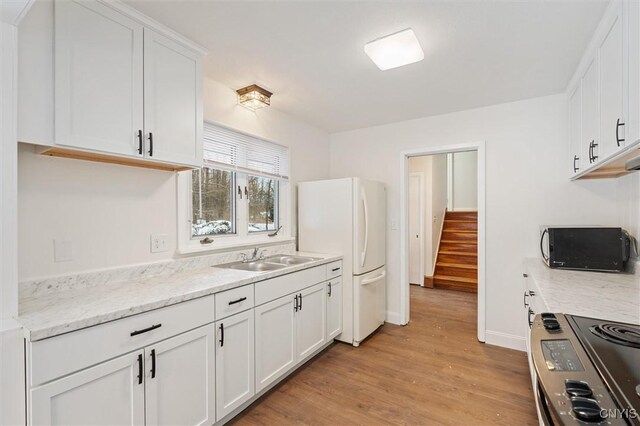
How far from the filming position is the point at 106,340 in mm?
1276

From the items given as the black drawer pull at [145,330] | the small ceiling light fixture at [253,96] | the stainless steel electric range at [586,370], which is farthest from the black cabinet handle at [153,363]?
the small ceiling light fixture at [253,96]

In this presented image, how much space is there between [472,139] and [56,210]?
3464mm

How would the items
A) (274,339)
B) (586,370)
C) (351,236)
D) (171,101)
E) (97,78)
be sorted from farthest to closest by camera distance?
(351,236) → (274,339) → (171,101) → (97,78) → (586,370)

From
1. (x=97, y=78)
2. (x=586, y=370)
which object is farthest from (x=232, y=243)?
(x=586, y=370)

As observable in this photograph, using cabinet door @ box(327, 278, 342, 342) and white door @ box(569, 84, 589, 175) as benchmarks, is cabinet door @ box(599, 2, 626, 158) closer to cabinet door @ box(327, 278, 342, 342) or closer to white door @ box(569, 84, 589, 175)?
white door @ box(569, 84, 589, 175)

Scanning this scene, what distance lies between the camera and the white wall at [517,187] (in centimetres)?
271

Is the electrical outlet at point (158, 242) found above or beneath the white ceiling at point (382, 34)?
beneath

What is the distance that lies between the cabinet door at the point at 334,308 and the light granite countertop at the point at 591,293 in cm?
161

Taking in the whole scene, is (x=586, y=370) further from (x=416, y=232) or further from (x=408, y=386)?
(x=416, y=232)

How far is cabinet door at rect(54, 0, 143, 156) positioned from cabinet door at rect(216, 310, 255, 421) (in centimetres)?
116

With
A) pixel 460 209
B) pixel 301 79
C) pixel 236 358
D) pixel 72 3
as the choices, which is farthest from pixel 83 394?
pixel 460 209

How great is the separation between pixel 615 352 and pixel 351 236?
2.20m

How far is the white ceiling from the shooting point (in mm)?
1634

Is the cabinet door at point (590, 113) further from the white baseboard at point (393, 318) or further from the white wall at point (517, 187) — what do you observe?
the white baseboard at point (393, 318)
